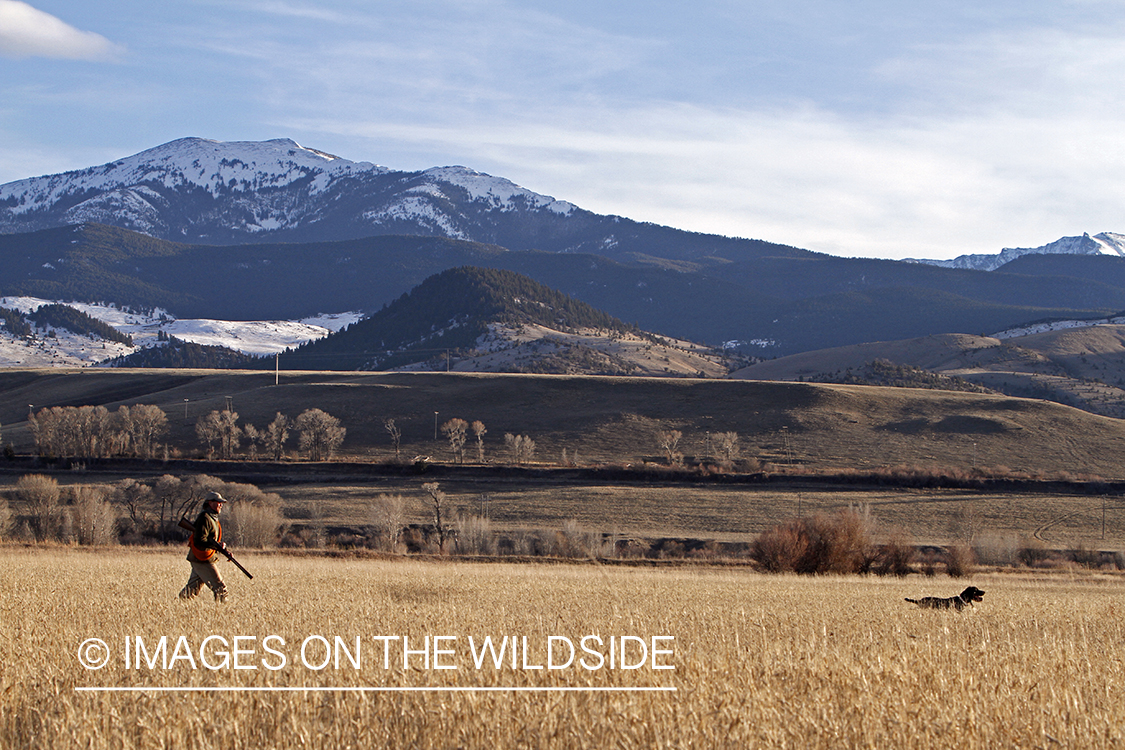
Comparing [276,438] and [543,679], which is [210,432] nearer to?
[276,438]

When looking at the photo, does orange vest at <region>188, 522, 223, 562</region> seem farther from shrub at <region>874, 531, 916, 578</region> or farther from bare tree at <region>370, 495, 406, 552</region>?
bare tree at <region>370, 495, 406, 552</region>

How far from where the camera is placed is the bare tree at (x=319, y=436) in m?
97.4

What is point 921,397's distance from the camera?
130 meters

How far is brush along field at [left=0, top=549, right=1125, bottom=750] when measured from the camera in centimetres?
723

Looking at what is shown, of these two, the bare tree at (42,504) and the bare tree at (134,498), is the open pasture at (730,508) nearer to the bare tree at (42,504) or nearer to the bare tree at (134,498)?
the bare tree at (134,498)

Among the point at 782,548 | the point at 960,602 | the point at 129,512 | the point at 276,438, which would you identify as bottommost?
the point at 129,512

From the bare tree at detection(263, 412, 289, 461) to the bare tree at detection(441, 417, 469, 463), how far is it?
17.2 metres

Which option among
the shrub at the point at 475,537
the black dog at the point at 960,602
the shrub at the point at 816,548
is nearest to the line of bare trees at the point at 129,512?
the shrub at the point at 475,537

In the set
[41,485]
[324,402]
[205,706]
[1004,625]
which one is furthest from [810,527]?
[324,402]

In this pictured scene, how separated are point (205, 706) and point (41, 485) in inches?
2552

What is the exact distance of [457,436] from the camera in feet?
338

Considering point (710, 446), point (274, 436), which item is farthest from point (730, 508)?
point (274, 436)

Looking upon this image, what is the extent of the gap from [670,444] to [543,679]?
9394 centimetres

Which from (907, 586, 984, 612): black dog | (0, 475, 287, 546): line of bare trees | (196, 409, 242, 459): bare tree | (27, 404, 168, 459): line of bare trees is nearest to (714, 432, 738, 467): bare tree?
(0, 475, 287, 546): line of bare trees
